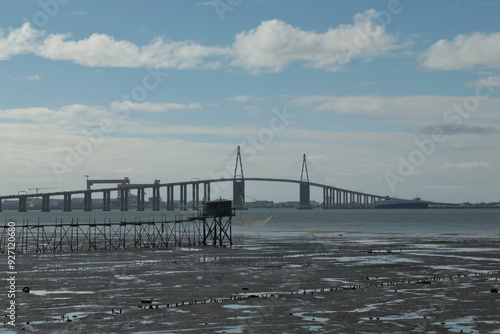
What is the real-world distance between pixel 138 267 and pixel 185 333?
25.3 meters

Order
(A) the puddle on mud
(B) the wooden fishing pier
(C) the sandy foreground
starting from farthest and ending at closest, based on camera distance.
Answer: (B) the wooden fishing pier < (A) the puddle on mud < (C) the sandy foreground

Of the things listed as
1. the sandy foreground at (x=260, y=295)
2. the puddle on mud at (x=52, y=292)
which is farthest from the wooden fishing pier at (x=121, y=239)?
the puddle on mud at (x=52, y=292)

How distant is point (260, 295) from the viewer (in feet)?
103

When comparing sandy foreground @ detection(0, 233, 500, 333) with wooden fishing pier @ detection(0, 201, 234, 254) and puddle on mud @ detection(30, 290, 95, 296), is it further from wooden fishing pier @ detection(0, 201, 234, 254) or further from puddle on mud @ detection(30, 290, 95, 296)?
wooden fishing pier @ detection(0, 201, 234, 254)

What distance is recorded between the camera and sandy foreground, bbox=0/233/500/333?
23.9m

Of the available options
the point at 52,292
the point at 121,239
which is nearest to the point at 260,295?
the point at 52,292

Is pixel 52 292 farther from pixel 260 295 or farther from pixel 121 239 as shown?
pixel 121 239

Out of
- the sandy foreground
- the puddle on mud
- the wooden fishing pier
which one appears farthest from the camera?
the wooden fishing pier

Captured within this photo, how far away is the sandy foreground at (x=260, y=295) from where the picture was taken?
78.4 feet

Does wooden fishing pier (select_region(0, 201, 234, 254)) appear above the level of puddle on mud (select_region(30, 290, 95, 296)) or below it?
above

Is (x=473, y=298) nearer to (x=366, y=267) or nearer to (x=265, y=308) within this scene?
(x=265, y=308)

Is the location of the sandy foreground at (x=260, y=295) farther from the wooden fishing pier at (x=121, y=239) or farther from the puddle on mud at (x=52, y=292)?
the wooden fishing pier at (x=121, y=239)

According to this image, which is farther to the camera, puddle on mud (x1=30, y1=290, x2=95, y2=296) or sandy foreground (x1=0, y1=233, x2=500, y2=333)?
puddle on mud (x1=30, y1=290, x2=95, y2=296)

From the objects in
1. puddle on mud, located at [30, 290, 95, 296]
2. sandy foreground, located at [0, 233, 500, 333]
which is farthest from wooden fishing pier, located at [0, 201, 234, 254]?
puddle on mud, located at [30, 290, 95, 296]
